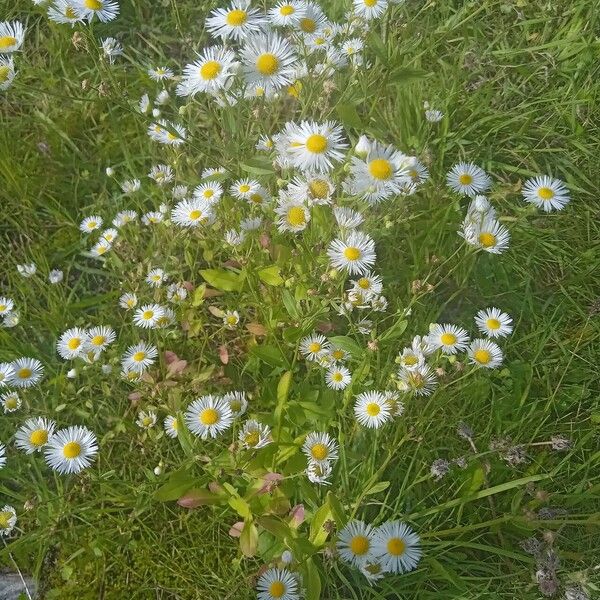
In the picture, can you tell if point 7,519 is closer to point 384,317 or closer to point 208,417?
point 208,417

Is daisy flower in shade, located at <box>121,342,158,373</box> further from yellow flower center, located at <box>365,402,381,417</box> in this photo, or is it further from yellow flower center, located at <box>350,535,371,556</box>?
yellow flower center, located at <box>350,535,371,556</box>

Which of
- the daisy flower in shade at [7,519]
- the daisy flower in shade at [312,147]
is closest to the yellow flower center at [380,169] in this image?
the daisy flower in shade at [312,147]

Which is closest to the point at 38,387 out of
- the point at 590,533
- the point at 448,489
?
the point at 448,489

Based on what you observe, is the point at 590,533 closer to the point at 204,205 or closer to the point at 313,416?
the point at 313,416

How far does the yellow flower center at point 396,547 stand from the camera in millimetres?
1471

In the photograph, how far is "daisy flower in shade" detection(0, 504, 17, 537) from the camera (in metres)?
1.57

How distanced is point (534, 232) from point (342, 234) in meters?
0.87

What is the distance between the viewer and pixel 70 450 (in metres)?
1.63

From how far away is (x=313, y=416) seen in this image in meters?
1.62

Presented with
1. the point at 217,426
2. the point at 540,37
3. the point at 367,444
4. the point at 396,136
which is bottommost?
the point at 217,426

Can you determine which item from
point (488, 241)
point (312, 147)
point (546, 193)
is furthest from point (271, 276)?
point (546, 193)

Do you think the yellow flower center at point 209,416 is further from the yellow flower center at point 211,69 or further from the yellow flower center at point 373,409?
the yellow flower center at point 211,69

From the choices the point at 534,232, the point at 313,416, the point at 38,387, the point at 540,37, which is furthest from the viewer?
the point at 540,37

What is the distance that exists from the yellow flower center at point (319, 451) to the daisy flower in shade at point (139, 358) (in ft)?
1.80
